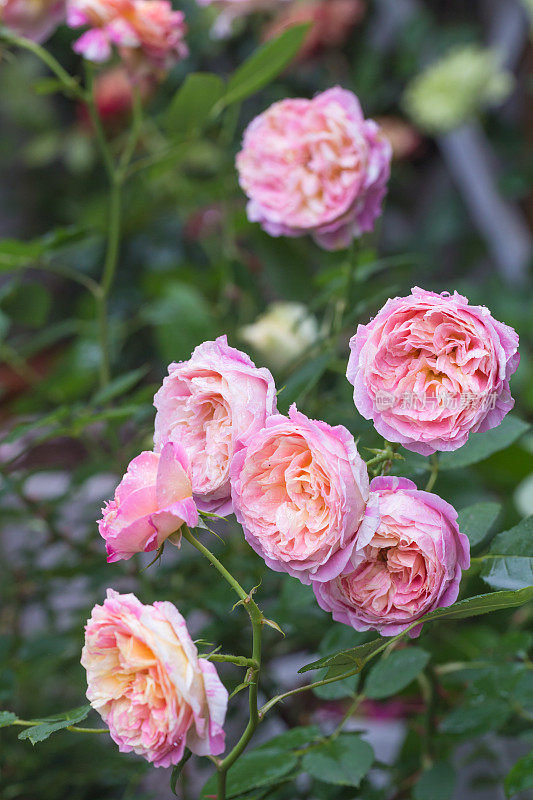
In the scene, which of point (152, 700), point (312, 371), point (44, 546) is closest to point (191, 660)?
point (152, 700)

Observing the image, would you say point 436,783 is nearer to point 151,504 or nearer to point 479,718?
point 479,718

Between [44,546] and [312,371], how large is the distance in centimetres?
33

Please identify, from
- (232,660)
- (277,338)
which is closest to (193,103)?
(277,338)

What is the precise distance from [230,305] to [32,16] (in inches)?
12.1

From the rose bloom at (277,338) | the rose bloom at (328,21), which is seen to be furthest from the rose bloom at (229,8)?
the rose bloom at (328,21)

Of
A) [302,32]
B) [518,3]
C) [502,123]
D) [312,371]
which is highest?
[302,32]

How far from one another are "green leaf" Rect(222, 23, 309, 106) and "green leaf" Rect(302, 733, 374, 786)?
1.44 feet

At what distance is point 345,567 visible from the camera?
0.30 metres

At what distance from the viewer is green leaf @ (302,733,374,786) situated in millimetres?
369

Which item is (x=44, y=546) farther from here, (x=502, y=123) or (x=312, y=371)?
(x=502, y=123)

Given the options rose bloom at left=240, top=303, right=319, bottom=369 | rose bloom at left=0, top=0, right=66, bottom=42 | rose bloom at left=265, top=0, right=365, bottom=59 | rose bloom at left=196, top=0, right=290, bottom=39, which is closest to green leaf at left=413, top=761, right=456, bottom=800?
rose bloom at left=240, top=303, right=319, bottom=369

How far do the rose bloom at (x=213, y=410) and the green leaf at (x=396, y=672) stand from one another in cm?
16

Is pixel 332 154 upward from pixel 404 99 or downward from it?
upward

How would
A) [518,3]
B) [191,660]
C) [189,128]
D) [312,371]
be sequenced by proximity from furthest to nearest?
[518,3] → [189,128] → [312,371] → [191,660]
